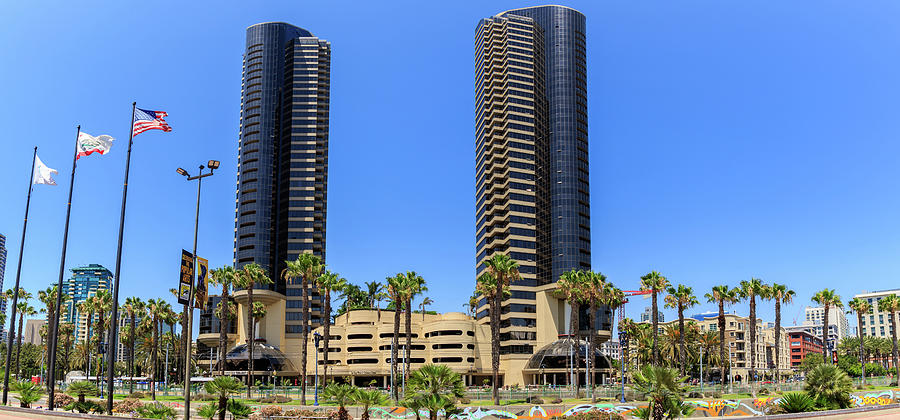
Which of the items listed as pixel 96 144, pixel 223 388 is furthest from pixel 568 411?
pixel 96 144

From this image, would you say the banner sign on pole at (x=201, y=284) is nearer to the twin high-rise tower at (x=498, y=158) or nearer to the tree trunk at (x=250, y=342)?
the tree trunk at (x=250, y=342)

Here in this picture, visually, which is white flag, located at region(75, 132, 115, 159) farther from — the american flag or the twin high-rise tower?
the twin high-rise tower

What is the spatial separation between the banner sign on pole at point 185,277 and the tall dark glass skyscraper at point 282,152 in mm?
114464

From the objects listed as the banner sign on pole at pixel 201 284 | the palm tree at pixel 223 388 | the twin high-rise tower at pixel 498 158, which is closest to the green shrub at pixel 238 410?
the palm tree at pixel 223 388

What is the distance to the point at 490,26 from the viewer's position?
157 meters

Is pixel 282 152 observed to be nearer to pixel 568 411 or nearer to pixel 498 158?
pixel 498 158

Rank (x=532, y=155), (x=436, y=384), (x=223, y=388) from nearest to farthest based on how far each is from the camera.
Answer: (x=436, y=384)
(x=223, y=388)
(x=532, y=155)

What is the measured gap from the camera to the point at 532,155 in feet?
479

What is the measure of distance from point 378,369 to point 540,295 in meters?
33.1

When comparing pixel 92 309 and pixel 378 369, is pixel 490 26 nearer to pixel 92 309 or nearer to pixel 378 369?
pixel 378 369

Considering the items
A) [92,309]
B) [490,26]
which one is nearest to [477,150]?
[490,26]

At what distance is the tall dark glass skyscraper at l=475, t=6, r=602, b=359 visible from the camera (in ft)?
455

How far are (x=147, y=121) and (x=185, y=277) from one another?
42.9 ft

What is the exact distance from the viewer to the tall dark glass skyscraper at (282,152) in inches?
6142
